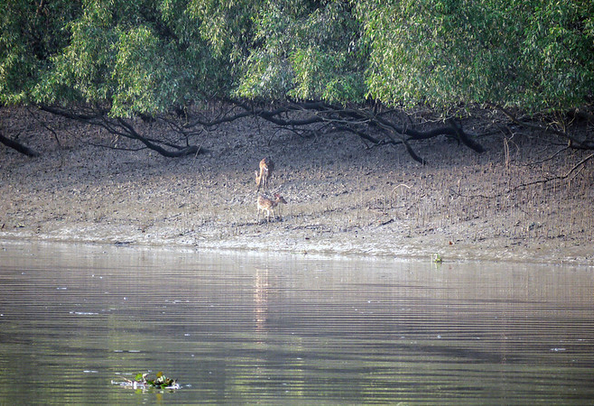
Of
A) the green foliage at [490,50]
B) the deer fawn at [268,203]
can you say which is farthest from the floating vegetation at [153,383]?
the deer fawn at [268,203]

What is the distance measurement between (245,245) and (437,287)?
26.4ft

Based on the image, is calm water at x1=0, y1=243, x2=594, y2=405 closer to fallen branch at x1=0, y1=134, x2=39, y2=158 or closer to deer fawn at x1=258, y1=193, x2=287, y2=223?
deer fawn at x1=258, y1=193, x2=287, y2=223

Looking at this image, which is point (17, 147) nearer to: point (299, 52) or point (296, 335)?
point (299, 52)

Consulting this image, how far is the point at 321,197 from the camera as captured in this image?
21938 millimetres

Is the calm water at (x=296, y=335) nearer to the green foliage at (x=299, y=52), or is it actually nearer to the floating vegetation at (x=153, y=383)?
the floating vegetation at (x=153, y=383)

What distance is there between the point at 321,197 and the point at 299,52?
3723mm

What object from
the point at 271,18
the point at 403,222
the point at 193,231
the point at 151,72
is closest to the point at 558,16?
the point at 403,222

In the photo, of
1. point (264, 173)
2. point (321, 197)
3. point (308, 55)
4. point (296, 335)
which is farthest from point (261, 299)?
point (264, 173)

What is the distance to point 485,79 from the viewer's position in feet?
54.3

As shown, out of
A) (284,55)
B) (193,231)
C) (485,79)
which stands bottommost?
(193,231)

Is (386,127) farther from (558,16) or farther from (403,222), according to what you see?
(558,16)

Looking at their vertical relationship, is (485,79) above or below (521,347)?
above

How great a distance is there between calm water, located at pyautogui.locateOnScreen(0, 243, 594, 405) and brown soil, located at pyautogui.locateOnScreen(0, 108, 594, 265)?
419 cm

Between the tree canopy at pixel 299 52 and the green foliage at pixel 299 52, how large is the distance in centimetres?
3
